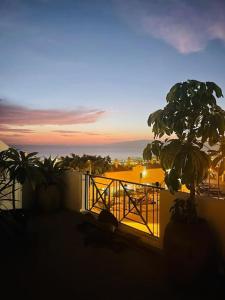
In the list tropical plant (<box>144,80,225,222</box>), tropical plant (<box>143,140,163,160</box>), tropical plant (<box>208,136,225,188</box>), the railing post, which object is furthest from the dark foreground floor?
the railing post

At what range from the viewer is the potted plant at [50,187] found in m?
6.11

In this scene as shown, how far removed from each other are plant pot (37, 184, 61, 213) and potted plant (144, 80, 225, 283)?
142 inches

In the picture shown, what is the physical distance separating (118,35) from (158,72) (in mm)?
1423

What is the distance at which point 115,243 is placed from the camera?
Answer: 13.4 feet

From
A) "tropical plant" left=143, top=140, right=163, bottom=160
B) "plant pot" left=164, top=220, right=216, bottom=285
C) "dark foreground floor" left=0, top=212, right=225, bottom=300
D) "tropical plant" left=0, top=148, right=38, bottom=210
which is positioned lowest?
"dark foreground floor" left=0, top=212, right=225, bottom=300

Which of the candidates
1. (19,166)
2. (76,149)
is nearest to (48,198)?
(19,166)

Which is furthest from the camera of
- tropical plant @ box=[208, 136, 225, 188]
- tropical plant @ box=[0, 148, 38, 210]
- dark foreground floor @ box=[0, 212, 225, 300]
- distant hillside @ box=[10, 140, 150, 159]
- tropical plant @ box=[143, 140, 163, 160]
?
distant hillside @ box=[10, 140, 150, 159]

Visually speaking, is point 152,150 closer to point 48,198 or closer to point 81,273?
point 81,273

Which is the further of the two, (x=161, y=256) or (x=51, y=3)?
(x=51, y=3)

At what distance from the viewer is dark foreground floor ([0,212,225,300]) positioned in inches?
108

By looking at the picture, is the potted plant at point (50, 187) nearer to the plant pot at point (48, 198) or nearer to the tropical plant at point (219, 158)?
the plant pot at point (48, 198)

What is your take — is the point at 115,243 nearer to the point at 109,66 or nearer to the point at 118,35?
the point at 118,35

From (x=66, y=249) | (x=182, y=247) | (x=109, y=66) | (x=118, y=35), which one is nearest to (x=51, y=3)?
(x=118, y=35)

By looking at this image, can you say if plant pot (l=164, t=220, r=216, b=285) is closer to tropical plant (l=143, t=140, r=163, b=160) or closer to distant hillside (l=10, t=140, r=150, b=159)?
tropical plant (l=143, t=140, r=163, b=160)
